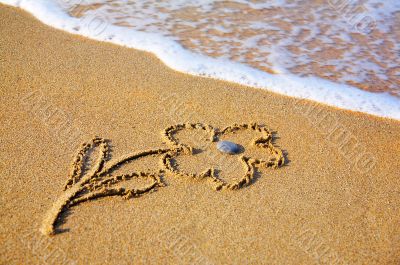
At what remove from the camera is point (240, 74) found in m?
3.34

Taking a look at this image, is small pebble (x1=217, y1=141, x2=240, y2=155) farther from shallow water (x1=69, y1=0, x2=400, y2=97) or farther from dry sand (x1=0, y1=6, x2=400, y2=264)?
shallow water (x1=69, y1=0, x2=400, y2=97)

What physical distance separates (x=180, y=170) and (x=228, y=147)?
1.16 feet

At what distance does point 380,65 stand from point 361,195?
74.8 inches

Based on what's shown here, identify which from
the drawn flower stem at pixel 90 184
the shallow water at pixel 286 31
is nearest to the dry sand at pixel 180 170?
the drawn flower stem at pixel 90 184

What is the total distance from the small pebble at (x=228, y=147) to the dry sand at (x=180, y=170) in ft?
0.16

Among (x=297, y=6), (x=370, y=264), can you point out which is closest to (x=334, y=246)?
(x=370, y=264)

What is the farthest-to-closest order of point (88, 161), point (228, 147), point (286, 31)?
point (286, 31) → point (228, 147) → point (88, 161)

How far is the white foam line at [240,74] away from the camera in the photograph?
3145 millimetres

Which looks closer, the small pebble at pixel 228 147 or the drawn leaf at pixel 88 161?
the drawn leaf at pixel 88 161

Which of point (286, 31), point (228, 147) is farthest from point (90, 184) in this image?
point (286, 31)

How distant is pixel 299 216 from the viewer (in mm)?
2141

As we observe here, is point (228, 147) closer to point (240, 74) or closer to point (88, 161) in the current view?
point (88, 161)

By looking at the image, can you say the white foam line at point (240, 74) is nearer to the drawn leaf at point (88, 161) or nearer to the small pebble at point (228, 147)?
the small pebble at point (228, 147)

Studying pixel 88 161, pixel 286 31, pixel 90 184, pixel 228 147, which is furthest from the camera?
pixel 286 31
